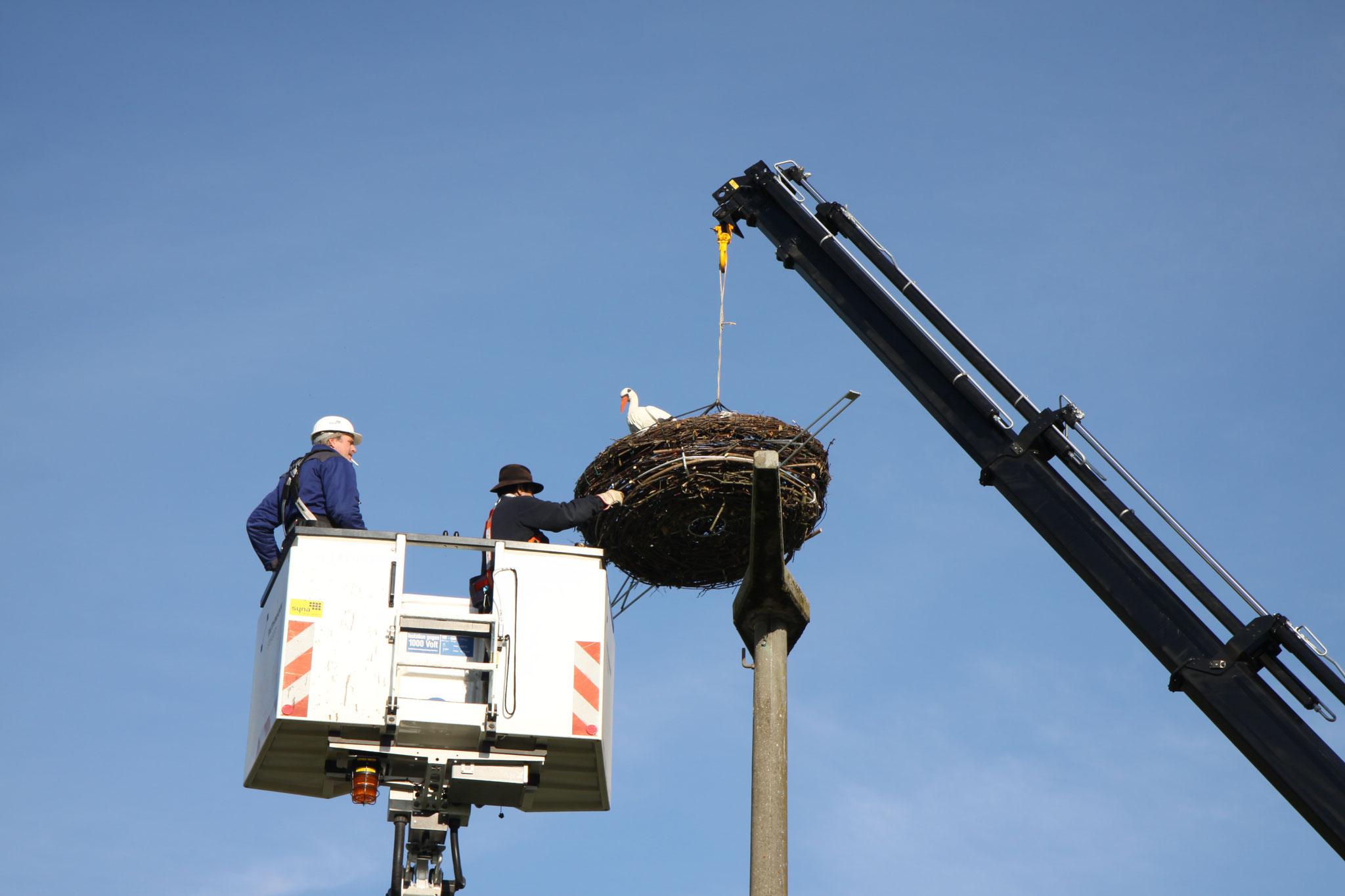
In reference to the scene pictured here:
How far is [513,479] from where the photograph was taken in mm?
11016

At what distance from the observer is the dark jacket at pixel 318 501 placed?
999 cm

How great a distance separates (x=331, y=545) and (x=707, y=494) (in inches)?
146

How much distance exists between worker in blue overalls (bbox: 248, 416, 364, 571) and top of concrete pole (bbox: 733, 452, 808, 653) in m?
2.54

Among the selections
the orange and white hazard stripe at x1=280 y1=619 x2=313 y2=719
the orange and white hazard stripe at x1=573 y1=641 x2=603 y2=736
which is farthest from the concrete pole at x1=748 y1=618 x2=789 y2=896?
the orange and white hazard stripe at x1=280 y1=619 x2=313 y2=719

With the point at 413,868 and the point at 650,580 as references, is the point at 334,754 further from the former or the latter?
the point at 650,580

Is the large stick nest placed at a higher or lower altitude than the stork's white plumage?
lower

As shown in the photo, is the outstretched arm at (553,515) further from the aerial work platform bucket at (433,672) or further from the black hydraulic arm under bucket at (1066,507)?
the black hydraulic arm under bucket at (1066,507)

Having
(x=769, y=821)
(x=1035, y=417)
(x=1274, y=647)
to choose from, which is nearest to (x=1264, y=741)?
(x=1274, y=647)

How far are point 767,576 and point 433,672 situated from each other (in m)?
2.03

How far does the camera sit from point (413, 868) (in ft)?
30.4

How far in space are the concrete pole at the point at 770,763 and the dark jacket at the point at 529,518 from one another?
1.90 m

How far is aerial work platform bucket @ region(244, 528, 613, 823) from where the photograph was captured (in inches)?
354

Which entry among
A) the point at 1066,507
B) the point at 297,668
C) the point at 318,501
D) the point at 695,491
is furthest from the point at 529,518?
the point at 1066,507

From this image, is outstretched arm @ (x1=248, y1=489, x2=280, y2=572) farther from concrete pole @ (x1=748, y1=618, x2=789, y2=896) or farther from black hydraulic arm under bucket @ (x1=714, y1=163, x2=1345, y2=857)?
black hydraulic arm under bucket @ (x1=714, y1=163, x2=1345, y2=857)
